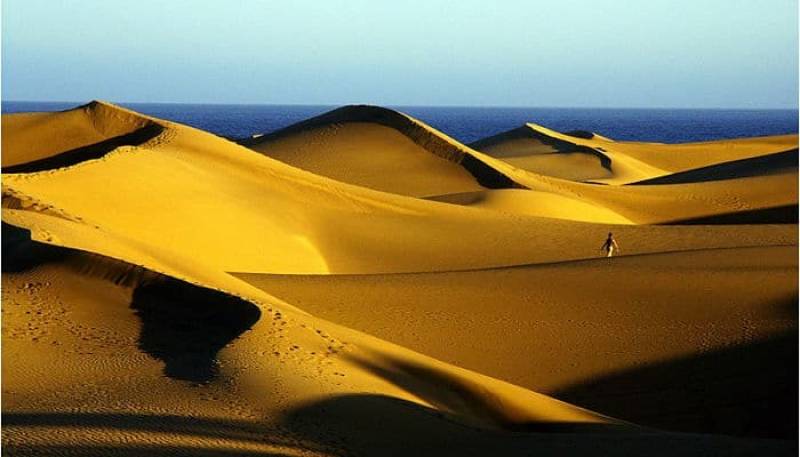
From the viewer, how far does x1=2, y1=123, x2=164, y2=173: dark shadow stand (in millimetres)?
27397

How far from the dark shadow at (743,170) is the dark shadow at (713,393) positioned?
1001 inches

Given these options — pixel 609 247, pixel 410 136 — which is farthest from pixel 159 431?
pixel 410 136

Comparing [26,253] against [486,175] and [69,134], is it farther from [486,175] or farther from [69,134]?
[486,175]

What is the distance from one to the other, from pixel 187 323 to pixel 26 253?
7.70 feet

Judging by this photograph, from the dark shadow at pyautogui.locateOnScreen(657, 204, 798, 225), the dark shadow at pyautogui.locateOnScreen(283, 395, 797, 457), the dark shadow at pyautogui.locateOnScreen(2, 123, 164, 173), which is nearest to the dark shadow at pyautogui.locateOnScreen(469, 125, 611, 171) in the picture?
the dark shadow at pyautogui.locateOnScreen(657, 204, 798, 225)

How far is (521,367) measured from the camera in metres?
15.0

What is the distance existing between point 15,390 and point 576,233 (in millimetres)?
17117

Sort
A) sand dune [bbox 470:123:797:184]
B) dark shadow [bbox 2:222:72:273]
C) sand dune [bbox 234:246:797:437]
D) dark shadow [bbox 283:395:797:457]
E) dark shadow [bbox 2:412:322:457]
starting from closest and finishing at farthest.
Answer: dark shadow [bbox 2:412:322:457] < dark shadow [bbox 283:395:797:457] < dark shadow [bbox 2:222:72:273] < sand dune [bbox 234:246:797:437] < sand dune [bbox 470:123:797:184]

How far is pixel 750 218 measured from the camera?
112ft

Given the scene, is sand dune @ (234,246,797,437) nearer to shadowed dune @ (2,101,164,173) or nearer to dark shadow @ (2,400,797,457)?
dark shadow @ (2,400,797,457)

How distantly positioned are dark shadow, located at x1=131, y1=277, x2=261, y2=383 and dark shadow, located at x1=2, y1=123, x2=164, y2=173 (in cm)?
1437

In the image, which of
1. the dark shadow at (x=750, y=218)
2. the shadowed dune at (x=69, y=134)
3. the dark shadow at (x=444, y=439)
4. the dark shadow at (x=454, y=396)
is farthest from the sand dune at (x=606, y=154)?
the dark shadow at (x=444, y=439)

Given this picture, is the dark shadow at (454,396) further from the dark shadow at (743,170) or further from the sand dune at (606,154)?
the sand dune at (606,154)

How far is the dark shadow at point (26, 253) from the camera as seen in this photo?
44.1 feet
